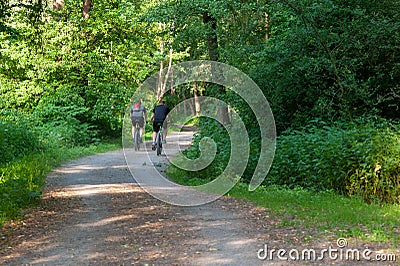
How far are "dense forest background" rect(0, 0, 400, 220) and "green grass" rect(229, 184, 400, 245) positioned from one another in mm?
873

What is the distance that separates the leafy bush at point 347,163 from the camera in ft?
33.6

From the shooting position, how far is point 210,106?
19.4 metres

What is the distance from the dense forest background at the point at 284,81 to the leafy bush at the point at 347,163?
25 millimetres

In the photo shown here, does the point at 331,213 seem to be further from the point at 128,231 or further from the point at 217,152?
the point at 217,152

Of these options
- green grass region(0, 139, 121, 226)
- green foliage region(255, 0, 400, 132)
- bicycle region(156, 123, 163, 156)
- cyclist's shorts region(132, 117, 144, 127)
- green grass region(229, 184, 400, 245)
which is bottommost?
green grass region(229, 184, 400, 245)

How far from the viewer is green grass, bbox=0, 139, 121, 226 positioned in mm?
9094

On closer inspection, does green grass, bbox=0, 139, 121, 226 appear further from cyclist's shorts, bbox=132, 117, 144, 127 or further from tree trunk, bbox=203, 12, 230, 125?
tree trunk, bbox=203, 12, 230, 125

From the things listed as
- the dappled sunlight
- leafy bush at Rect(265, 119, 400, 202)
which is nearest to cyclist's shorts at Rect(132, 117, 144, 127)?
leafy bush at Rect(265, 119, 400, 202)

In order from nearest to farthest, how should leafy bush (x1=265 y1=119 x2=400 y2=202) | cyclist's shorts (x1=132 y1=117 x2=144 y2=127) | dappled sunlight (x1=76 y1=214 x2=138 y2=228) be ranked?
1. dappled sunlight (x1=76 y1=214 x2=138 y2=228)
2. leafy bush (x1=265 y1=119 x2=400 y2=202)
3. cyclist's shorts (x1=132 y1=117 x2=144 y2=127)

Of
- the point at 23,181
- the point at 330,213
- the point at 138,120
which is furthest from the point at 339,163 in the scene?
the point at 138,120

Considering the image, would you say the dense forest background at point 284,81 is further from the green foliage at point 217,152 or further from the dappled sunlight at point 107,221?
the dappled sunlight at point 107,221

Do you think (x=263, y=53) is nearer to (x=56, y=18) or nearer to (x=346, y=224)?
(x=346, y=224)

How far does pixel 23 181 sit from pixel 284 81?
323 inches

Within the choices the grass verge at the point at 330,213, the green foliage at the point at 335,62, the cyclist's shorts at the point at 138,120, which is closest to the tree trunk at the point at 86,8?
the cyclist's shorts at the point at 138,120
